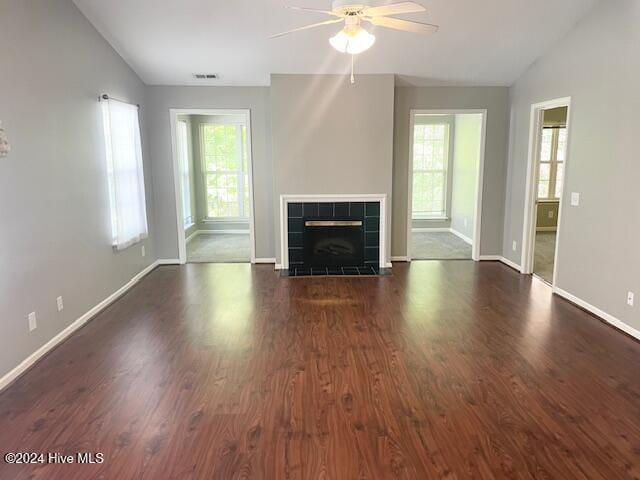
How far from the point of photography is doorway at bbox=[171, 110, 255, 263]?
8.21m

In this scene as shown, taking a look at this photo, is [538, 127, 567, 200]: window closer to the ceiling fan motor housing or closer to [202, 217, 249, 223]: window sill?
[202, 217, 249, 223]: window sill

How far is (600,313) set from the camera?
13.6 feet

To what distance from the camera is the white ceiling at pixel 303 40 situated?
4.15 metres

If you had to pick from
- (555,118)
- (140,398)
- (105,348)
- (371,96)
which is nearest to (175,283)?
(105,348)

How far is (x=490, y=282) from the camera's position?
5348 mm

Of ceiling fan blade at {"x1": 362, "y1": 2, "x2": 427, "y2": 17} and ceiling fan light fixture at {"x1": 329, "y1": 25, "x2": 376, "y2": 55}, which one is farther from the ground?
ceiling fan blade at {"x1": 362, "y1": 2, "x2": 427, "y2": 17}

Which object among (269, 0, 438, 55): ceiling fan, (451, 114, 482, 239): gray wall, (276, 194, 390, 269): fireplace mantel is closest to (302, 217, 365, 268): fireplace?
(276, 194, 390, 269): fireplace mantel

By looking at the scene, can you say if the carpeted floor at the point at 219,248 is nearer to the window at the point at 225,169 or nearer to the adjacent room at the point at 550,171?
the window at the point at 225,169

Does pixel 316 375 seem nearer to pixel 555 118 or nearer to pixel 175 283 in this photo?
pixel 175 283

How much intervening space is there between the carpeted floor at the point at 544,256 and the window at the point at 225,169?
16.6ft

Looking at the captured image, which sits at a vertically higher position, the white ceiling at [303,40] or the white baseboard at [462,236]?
the white ceiling at [303,40]

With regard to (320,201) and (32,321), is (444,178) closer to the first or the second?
(320,201)

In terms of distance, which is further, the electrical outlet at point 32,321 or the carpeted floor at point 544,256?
the carpeted floor at point 544,256

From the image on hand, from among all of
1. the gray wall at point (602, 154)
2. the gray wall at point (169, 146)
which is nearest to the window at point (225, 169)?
the gray wall at point (169, 146)
